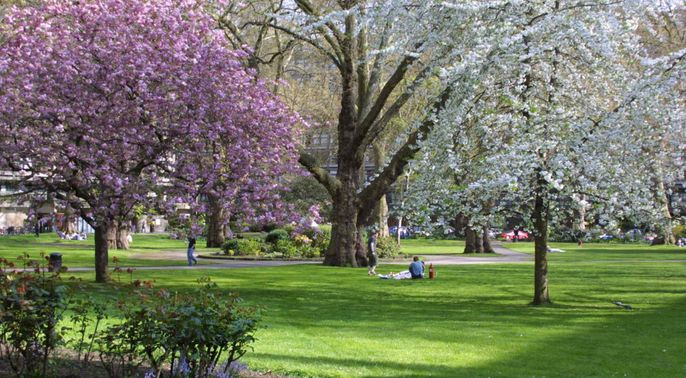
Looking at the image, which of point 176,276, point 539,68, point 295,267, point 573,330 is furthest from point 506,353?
point 295,267

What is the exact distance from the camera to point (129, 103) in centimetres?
1628

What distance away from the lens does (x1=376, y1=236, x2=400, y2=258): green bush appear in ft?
126

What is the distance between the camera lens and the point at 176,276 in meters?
24.2

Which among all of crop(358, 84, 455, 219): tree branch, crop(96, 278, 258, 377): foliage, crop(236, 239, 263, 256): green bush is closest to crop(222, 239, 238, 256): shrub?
crop(236, 239, 263, 256): green bush

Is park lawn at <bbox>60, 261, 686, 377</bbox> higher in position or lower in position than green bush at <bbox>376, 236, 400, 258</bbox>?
lower

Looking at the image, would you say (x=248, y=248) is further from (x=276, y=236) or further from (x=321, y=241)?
(x=321, y=241)

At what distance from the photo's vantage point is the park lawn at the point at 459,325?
10125mm

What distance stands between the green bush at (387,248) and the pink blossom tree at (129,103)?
21.8m

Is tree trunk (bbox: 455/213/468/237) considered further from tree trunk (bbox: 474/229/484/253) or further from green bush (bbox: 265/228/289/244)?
tree trunk (bbox: 474/229/484/253)

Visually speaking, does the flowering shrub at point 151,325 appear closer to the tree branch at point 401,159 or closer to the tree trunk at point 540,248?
the tree branch at point 401,159

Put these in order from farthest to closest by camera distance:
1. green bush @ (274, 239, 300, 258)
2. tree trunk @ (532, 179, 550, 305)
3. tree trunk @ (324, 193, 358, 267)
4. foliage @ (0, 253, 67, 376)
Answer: green bush @ (274, 239, 300, 258) < tree trunk @ (324, 193, 358, 267) < tree trunk @ (532, 179, 550, 305) < foliage @ (0, 253, 67, 376)

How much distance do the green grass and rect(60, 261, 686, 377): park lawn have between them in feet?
0.07

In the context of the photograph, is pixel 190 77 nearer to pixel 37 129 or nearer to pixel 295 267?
pixel 37 129

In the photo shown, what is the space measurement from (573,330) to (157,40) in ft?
33.5
